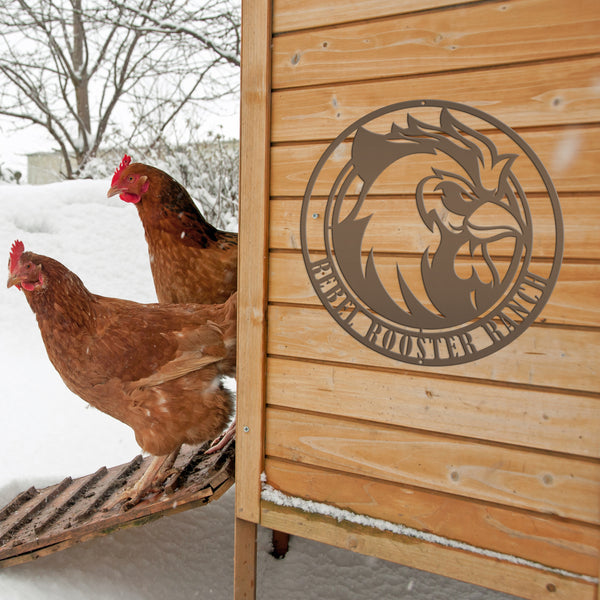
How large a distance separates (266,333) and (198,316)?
0.48 m

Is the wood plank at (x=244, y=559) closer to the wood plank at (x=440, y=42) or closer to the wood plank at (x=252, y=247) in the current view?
the wood plank at (x=252, y=247)

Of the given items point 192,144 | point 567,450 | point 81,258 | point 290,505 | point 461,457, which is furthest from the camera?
point 192,144

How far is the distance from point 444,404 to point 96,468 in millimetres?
2795

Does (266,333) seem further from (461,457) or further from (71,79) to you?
(71,79)

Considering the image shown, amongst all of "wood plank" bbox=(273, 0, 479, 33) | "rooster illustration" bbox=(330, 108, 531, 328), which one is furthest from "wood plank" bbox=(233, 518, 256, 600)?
"wood plank" bbox=(273, 0, 479, 33)

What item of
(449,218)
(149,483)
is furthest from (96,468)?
(449,218)

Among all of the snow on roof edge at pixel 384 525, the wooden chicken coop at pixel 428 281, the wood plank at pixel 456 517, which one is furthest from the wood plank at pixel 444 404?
the snow on roof edge at pixel 384 525

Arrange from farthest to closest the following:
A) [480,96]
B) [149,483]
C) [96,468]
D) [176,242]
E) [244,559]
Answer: [96,468] → [176,242] → [149,483] → [244,559] → [480,96]

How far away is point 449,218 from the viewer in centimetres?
128

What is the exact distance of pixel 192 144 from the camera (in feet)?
20.0

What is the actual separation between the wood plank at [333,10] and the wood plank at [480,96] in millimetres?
174

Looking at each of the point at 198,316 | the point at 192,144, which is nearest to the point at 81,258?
the point at 192,144

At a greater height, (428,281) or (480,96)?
(480,96)

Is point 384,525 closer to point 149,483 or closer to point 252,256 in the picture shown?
point 252,256
